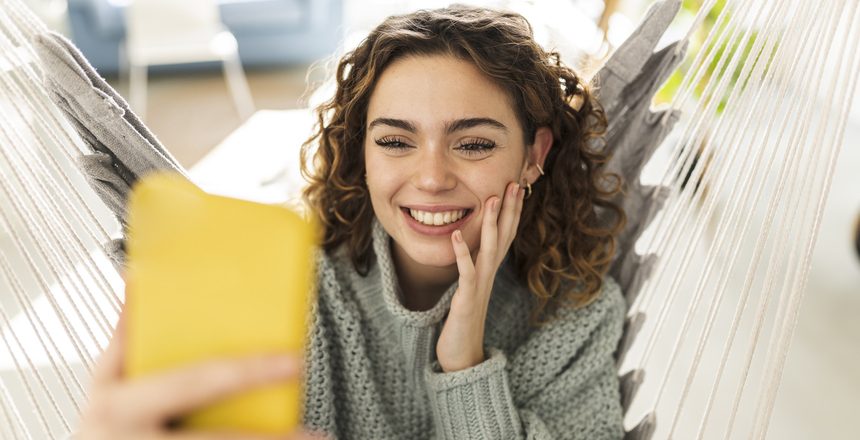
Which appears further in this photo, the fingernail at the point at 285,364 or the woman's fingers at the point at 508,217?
the woman's fingers at the point at 508,217

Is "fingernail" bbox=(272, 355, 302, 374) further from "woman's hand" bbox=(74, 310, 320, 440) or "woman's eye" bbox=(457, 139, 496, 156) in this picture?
"woman's eye" bbox=(457, 139, 496, 156)

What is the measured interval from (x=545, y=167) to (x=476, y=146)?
229mm

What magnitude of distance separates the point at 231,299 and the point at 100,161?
648mm

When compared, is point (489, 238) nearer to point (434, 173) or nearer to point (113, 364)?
point (434, 173)

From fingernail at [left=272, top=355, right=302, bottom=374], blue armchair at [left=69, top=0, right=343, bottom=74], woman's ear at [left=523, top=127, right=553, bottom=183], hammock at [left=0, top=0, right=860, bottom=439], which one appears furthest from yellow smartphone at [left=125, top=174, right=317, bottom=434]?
blue armchair at [left=69, top=0, right=343, bottom=74]

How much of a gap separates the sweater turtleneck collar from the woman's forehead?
0.20 m

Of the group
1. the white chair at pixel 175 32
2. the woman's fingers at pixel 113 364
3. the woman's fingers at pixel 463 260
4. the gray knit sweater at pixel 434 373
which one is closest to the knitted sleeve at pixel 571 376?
the gray knit sweater at pixel 434 373

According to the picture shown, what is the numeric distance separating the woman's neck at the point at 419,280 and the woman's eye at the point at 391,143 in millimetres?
191

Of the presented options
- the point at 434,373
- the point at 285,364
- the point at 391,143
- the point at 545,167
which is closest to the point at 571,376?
the point at 434,373

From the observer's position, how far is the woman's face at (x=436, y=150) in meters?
1.05

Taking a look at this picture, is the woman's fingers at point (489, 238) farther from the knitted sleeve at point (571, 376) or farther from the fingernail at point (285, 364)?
the fingernail at point (285, 364)

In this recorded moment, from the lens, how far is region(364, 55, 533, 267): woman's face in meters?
1.05

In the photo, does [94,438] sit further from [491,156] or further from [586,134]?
[586,134]

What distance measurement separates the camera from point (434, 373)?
44.3 inches
